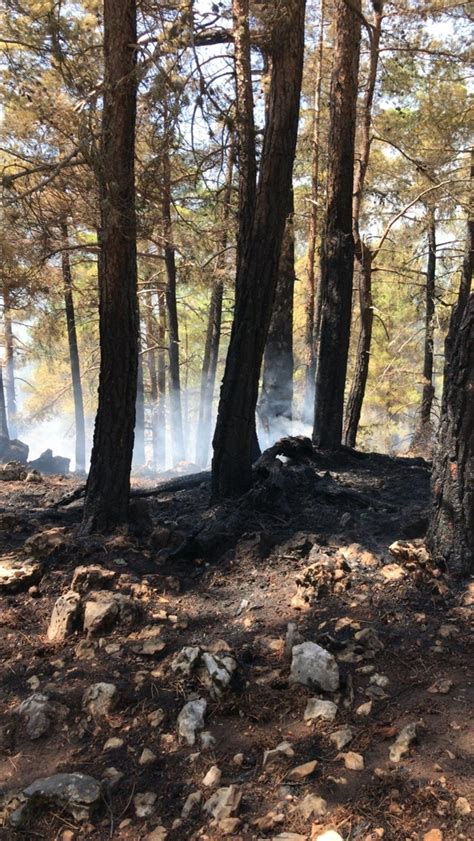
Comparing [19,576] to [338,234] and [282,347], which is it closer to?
[338,234]

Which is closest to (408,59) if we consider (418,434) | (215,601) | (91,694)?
(418,434)

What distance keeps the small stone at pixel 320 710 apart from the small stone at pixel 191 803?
0.60 metres

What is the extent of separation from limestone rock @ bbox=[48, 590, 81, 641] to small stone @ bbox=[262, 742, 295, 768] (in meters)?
1.65

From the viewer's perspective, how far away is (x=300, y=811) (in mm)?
2008

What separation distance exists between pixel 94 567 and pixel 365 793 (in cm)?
256

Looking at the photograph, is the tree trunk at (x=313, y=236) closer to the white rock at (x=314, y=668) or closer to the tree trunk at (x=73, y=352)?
the tree trunk at (x=73, y=352)

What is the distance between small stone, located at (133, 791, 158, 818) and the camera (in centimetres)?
214

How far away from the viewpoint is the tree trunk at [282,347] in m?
9.19

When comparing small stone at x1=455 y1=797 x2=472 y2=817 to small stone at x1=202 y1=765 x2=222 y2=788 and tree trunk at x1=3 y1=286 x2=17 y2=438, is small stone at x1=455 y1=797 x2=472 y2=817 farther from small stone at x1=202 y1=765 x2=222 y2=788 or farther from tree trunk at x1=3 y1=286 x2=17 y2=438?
tree trunk at x1=3 y1=286 x2=17 y2=438

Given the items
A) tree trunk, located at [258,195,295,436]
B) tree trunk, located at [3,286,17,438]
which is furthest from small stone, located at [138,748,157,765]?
tree trunk, located at [3,286,17,438]

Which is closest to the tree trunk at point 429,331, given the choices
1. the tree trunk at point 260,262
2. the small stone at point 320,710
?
the tree trunk at point 260,262

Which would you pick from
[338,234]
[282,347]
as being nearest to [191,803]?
[338,234]

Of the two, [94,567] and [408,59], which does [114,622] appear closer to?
[94,567]

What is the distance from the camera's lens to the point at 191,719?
2.59m
